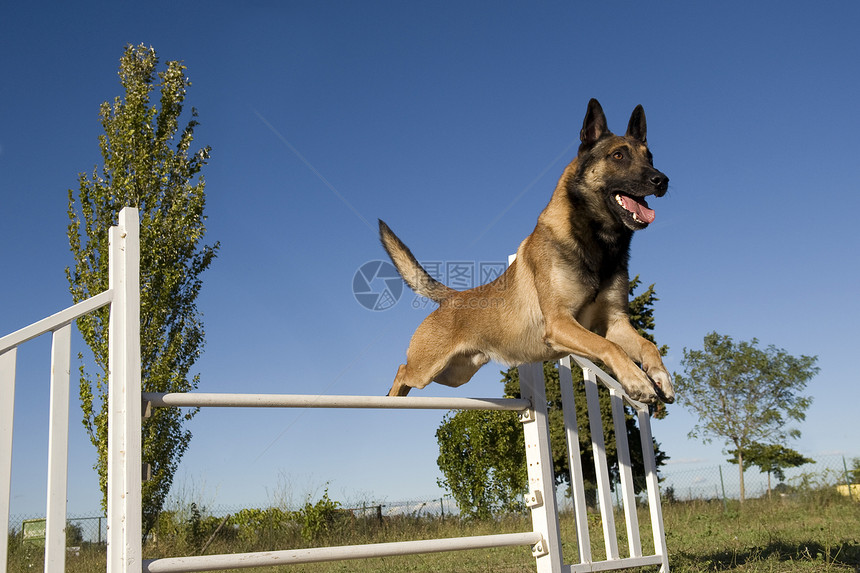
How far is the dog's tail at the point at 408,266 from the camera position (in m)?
5.84

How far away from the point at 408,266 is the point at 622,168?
2.19 meters

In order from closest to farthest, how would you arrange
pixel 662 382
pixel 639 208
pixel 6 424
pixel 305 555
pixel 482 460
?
pixel 6 424 < pixel 305 555 < pixel 662 382 < pixel 639 208 < pixel 482 460

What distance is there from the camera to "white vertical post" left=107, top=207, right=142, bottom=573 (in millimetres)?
3004

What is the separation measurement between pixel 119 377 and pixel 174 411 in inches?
401

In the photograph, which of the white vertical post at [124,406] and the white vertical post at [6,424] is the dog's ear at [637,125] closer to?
the white vertical post at [124,406]

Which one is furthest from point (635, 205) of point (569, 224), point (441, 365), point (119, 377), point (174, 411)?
point (174, 411)

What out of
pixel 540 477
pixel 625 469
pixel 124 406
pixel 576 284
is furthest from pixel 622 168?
pixel 124 406

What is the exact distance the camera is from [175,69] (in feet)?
46.5

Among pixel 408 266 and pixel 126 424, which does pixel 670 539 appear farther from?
pixel 126 424

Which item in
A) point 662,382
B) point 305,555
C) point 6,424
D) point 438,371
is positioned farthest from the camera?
point 438,371

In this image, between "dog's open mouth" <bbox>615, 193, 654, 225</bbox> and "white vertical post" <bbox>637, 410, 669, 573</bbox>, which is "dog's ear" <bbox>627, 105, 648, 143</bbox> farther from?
"white vertical post" <bbox>637, 410, 669, 573</bbox>

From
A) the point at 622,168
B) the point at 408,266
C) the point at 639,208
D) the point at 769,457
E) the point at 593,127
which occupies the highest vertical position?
the point at 593,127

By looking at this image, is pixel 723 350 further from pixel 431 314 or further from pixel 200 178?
pixel 431 314

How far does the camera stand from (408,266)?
19.2ft
